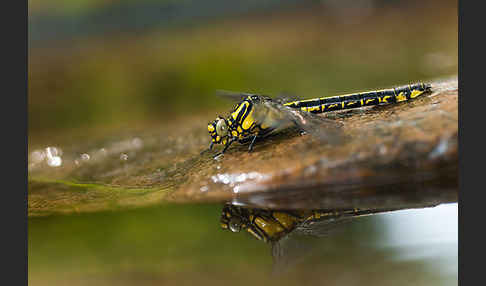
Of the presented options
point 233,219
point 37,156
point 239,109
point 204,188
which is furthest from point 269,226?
point 37,156

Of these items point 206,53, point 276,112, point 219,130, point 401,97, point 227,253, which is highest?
point 206,53

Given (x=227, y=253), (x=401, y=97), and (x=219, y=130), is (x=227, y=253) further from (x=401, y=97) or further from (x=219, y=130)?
(x=401, y=97)

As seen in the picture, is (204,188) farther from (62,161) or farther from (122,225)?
(62,161)

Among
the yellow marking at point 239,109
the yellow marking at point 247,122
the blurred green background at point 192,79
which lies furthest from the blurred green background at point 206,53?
the yellow marking at point 247,122

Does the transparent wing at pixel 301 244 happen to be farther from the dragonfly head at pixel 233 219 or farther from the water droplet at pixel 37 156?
the water droplet at pixel 37 156

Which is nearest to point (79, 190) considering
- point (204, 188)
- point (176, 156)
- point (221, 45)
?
point (176, 156)

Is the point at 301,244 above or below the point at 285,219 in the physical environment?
below
